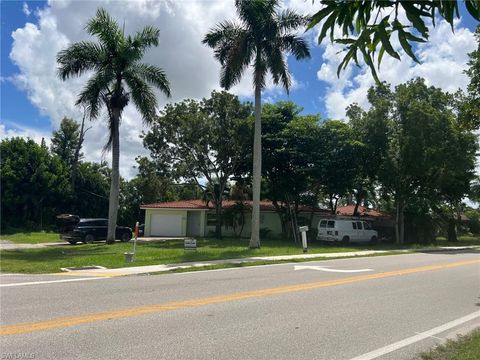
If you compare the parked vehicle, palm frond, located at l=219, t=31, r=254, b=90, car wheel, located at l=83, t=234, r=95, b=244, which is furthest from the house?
palm frond, located at l=219, t=31, r=254, b=90

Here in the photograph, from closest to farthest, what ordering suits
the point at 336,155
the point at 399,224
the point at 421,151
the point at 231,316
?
the point at 231,316 → the point at 421,151 → the point at 336,155 → the point at 399,224

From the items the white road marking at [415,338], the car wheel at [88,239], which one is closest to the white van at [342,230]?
the car wheel at [88,239]

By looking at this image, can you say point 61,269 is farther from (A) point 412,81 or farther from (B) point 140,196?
(B) point 140,196

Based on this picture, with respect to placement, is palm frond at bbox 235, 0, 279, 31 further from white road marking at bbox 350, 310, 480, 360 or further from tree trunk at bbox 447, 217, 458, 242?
tree trunk at bbox 447, 217, 458, 242

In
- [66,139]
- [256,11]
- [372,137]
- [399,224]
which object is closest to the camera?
[256,11]

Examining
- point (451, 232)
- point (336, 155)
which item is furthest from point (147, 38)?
point (451, 232)


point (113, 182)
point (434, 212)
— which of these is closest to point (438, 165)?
point (434, 212)

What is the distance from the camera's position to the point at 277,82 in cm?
2658

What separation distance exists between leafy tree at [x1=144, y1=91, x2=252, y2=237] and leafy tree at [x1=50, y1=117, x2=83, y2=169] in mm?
29614

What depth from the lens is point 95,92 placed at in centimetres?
2744

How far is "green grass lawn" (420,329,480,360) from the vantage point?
6.17 meters

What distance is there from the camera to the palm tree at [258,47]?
25.7 metres

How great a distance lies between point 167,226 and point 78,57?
1834 centimetres

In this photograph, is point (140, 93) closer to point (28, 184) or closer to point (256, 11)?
point (256, 11)
